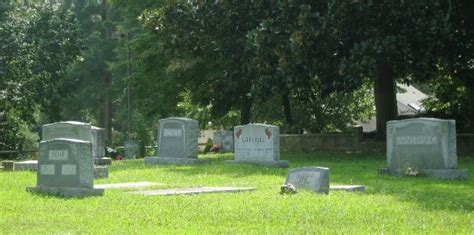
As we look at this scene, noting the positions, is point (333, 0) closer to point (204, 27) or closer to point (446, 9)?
point (446, 9)

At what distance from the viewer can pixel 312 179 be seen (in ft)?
46.9

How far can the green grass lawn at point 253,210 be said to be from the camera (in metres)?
9.98

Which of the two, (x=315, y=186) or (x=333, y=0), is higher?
(x=333, y=0)

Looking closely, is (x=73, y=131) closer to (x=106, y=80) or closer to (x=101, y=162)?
(x=101, y=162)

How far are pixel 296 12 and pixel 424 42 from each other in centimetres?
389

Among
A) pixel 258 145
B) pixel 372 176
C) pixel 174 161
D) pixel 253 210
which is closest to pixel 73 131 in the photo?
pixel 174 161

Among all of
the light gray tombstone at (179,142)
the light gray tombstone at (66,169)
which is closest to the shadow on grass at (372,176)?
the light gray tombstone at (179,142)

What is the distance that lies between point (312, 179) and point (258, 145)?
8.44m

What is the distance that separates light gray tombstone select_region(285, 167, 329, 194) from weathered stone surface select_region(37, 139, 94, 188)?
11.8 ft

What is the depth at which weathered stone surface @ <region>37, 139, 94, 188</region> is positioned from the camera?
13844 mm

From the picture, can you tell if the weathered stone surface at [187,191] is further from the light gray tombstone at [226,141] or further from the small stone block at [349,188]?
the light gray tombstone at [226,141]

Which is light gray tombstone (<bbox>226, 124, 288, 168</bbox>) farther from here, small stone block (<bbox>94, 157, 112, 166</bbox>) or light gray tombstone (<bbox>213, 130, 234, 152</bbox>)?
light gray tombstone (<bbox>213, 130, 234, 152</bbox>)

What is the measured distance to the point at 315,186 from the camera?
46.4 feet

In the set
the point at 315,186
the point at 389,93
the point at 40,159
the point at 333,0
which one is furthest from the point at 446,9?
the point at 40,159
